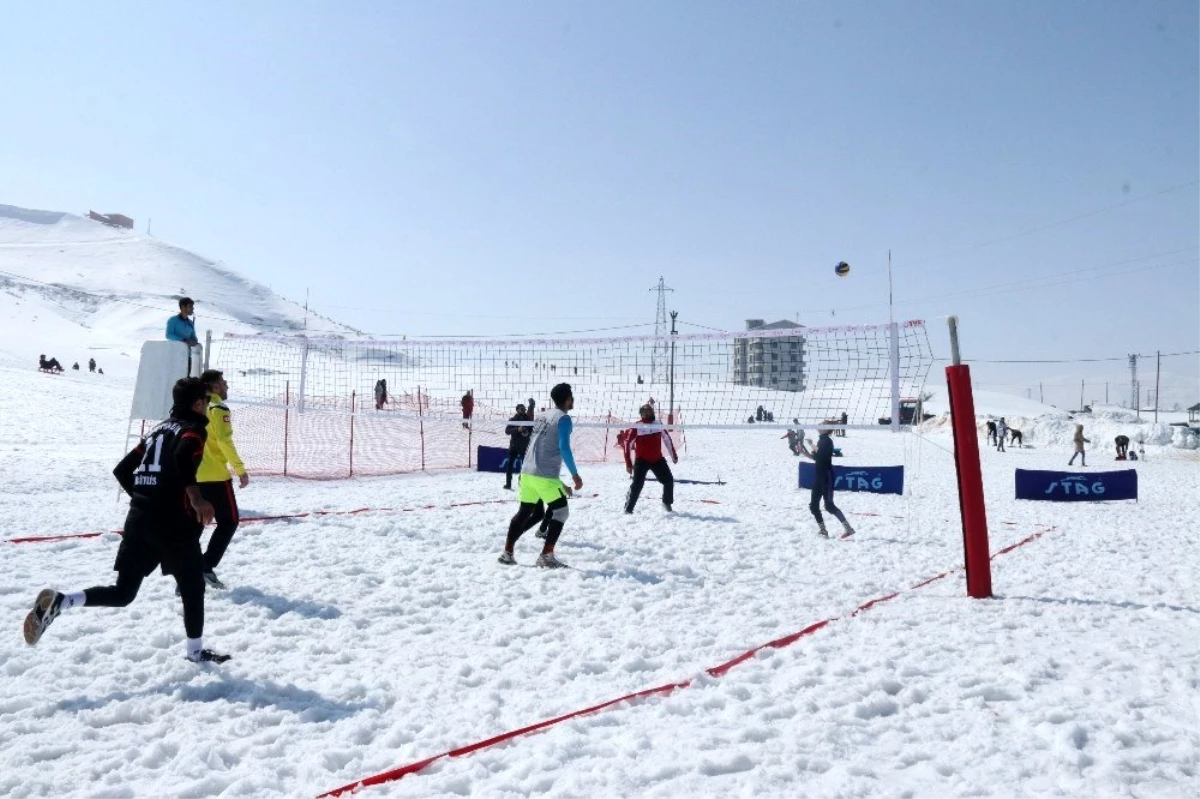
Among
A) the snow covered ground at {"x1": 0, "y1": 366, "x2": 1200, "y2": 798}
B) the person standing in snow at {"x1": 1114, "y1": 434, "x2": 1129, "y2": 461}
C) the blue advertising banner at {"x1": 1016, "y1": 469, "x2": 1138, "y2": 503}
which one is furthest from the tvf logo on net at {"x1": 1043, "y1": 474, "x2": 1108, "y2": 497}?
the person standing in snow at {"x1": 1114, "y1": 434, "x2": 1129, "y2": 461}

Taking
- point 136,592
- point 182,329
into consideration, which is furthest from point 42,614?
→ point 182,329

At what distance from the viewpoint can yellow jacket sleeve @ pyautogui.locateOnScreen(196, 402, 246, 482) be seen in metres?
6.11

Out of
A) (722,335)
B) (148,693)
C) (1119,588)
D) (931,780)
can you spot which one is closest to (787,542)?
(722,335)

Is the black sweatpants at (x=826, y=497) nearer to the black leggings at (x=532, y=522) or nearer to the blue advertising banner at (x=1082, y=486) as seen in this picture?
the black leggings at (x=532, y=522)

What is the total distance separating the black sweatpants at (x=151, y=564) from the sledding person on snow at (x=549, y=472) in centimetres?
302

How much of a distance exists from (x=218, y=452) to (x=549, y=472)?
2668 mm

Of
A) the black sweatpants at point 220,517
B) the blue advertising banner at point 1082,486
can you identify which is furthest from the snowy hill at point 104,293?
the blue advertising banner at point 1082,486

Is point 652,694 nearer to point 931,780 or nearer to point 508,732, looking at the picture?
point 508,732

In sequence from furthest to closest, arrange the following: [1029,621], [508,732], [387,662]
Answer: [1029,621] → [387,662] → [508,732]

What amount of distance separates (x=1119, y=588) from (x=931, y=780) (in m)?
4.79

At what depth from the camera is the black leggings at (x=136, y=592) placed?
13.6ft

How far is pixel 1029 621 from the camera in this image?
17.8ft

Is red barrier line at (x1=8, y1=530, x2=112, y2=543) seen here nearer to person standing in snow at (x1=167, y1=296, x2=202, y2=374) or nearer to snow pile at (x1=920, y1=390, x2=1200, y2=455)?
person standing in snow at (x1=167, y1=296, x2=202, y2=374)

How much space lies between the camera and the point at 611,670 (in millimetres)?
4430
